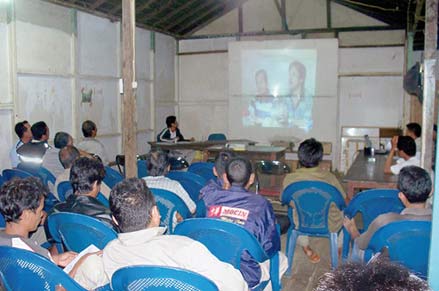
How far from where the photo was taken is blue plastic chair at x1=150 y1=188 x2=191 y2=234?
315cm

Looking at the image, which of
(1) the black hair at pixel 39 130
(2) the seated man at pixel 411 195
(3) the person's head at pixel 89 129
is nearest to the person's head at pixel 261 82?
(3) the person's head at pixel 89 129

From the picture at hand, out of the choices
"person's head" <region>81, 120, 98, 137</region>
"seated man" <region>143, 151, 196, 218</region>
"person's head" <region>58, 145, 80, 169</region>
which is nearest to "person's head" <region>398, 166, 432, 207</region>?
"seated man" <region>143, 151, 196, 218</region>

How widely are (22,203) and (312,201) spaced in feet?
6.95

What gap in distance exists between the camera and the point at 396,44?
8.95 meters

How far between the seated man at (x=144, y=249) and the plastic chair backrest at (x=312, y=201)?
1.67 metres

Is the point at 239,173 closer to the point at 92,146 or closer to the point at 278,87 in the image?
the point at 92,146

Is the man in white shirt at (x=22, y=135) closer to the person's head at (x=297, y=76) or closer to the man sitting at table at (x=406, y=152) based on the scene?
the man sitting at table at (x=406, y=152)

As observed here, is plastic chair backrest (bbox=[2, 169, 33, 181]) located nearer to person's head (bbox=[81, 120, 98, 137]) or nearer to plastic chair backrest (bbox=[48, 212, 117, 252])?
person's head (bbox=[81, 120, 98, 137])

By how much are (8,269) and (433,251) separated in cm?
156

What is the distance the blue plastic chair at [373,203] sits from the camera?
3.09m

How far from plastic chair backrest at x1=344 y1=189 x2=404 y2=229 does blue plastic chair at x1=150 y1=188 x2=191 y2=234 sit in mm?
1186

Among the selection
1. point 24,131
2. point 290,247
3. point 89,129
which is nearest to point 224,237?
point 290,247

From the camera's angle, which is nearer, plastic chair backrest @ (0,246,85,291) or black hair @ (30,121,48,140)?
plastic chair backrest @ (0,246,85,291)

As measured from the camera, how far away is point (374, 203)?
316cm
